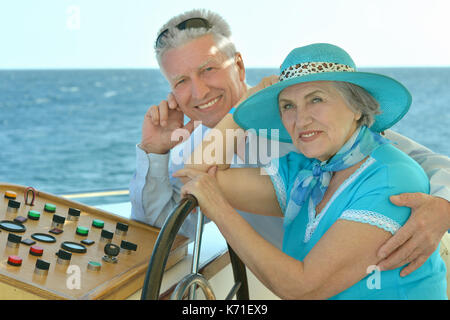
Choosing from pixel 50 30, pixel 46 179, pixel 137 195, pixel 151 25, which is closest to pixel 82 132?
pixel 50 30

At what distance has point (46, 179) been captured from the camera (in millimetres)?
16516

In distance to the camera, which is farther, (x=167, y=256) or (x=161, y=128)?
(x=161, y=128)

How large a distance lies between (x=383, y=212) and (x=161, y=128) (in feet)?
3.25

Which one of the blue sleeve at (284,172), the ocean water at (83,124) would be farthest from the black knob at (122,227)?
the ocean water at (83,124)

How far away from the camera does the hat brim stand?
1211 mm

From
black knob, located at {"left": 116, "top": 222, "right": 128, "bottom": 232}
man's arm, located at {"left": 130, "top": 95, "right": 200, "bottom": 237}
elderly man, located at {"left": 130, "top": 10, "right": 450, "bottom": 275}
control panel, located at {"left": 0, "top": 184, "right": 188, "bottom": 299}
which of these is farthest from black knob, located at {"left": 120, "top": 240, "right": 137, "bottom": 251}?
man's arm, located at {"left": 130, "top": 95, "right": 200, "bottom": 237}

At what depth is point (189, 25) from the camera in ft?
6.01

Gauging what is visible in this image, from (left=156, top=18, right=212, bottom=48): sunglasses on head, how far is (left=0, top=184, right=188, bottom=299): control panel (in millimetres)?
644

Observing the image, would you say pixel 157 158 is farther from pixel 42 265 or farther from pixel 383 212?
pixel 383 212

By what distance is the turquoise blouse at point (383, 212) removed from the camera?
3.65 ft

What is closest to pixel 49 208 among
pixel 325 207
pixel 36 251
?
pixel 36 251

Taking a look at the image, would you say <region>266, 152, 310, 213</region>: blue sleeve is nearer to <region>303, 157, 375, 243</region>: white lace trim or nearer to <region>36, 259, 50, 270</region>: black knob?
<region>303, 157, 375, 243</region>: white lace trim

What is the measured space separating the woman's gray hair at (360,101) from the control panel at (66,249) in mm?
620

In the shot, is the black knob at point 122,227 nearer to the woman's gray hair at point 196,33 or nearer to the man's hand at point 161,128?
the man's hand at point 161,128
